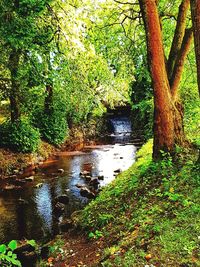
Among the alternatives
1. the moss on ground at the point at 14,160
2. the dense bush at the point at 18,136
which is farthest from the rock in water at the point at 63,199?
the dense bush at the point at 18,136

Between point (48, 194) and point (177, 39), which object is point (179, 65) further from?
point (48, 194)

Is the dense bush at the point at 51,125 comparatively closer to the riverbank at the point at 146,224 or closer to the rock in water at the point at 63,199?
the rock in water at the point at 63,199

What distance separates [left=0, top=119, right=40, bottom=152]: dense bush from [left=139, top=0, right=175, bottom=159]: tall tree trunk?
12570 mm

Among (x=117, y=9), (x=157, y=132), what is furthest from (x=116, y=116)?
(x=157, y=132)

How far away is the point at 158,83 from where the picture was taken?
941 centimetres

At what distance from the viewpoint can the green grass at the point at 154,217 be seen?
559 cm

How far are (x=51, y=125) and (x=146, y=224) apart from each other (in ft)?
69.3

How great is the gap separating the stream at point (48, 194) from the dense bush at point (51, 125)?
2939 millimetres

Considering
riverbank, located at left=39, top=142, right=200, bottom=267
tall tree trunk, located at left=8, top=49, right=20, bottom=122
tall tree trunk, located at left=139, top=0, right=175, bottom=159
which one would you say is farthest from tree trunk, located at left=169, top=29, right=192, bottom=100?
tall tree trunk, located at left=8, top=49, right=20, bottom=122

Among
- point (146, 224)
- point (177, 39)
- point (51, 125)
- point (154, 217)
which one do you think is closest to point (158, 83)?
point (177, 39)

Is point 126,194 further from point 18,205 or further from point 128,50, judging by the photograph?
point 128,50

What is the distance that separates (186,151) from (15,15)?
21.4ft

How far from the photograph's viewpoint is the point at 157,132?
9.59 m

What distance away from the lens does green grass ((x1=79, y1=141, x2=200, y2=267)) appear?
5.59 meters
